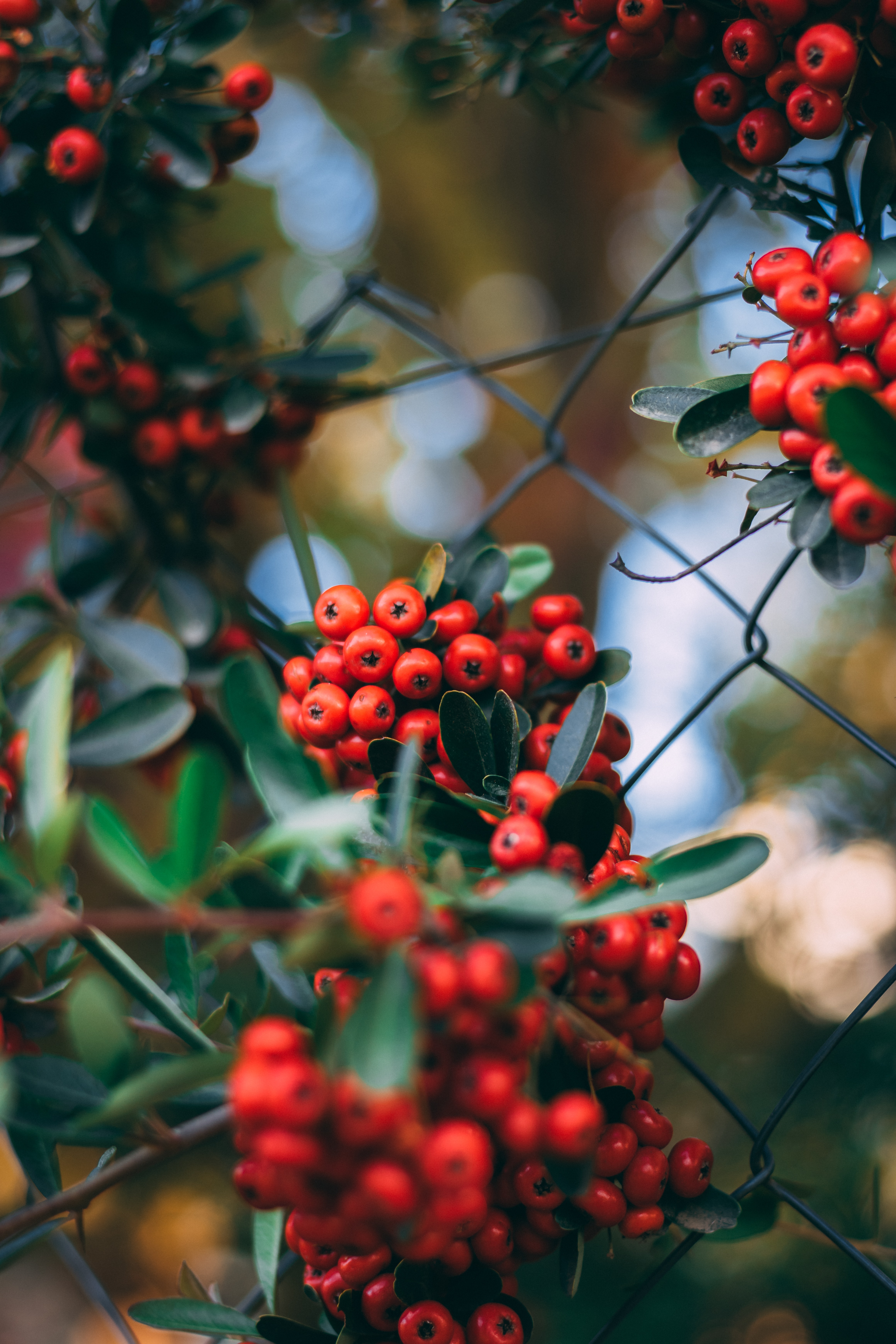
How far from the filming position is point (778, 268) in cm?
52

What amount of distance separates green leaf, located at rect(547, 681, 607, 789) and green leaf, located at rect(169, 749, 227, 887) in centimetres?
22

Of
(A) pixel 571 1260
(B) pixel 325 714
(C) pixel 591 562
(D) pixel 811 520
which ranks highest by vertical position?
(D) pixel 811 520

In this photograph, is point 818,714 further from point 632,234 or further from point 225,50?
point 225,50

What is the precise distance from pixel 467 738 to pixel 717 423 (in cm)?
26

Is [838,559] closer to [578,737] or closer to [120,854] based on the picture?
[578,737]

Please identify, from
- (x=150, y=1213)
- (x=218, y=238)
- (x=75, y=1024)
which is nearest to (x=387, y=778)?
(x=75, y=1024)

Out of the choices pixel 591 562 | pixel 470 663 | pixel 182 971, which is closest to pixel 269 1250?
pixel 182 971

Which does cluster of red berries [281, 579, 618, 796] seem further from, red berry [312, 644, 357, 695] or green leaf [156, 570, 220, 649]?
green leaf [156, 570, 220, 649]

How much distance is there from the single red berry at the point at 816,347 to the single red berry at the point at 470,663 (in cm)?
27

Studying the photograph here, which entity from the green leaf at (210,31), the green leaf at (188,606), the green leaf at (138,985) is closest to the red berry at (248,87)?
the green leaf at (210,31)

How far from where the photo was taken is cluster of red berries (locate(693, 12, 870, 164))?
1.80 ft

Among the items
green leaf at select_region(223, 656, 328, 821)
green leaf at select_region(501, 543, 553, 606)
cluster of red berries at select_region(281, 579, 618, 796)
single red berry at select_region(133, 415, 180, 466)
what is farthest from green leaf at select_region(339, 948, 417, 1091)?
single red berry at select_region(133, 415, 180, 466)

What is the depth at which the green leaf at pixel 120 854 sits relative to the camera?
0.36 metres

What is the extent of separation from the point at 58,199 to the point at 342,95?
1984 millimetres
